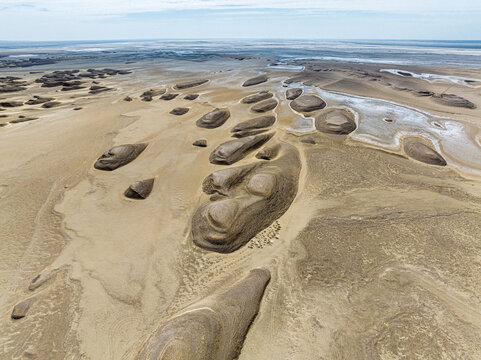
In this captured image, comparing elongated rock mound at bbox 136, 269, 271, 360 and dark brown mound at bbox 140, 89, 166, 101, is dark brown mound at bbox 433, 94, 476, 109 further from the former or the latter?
dark brown mound at bbox 140, 89, 166, 101

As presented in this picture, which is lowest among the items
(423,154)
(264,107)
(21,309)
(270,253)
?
(270,253)

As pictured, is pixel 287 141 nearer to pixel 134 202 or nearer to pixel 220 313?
pixel 134 202

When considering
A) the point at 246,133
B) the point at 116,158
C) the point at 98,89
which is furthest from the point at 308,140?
the point at 98,89

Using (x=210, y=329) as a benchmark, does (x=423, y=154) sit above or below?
below

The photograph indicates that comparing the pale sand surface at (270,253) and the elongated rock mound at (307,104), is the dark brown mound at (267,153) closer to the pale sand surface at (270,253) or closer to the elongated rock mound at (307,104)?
the pale sand surface at (270,253)

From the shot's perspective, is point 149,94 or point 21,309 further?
point 149,94

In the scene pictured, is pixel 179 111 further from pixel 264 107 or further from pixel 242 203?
pixel 242 203
